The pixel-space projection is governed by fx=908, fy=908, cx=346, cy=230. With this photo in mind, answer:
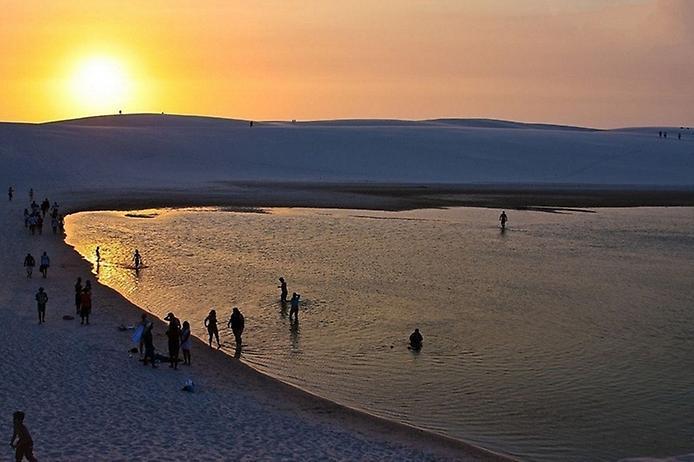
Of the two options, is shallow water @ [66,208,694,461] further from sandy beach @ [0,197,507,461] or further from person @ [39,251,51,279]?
person @ [39,251,51,279]

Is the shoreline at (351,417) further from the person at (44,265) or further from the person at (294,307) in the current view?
the person at (44,265)

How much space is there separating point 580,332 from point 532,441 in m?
6.53

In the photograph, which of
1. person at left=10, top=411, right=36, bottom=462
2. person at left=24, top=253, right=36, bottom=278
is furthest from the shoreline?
person at left=24, top=253, right=36, bottom=278

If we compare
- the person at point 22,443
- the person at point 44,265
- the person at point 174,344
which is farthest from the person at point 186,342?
the person at point 44,265

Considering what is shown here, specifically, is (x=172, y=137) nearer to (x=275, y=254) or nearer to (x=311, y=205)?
(x=311, y=205)

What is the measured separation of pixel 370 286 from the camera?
22.5m

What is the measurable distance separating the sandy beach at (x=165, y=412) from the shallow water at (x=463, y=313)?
31.8 inches

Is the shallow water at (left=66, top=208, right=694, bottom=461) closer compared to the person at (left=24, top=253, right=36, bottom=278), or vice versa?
the shallow water at (left=66, top=208, right=694, bottom=461)

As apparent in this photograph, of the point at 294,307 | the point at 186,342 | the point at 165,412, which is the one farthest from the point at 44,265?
the point at 165,412

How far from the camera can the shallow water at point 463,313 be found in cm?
1293

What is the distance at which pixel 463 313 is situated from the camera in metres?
19.5

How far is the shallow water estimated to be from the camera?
42.4ft

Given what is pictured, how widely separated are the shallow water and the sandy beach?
0.81m

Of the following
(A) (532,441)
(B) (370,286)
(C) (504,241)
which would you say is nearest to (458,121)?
(C) (504,241)
